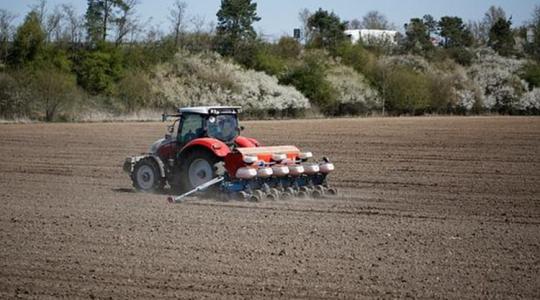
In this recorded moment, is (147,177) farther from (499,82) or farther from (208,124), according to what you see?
(499,82)

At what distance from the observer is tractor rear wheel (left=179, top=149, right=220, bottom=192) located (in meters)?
15.8

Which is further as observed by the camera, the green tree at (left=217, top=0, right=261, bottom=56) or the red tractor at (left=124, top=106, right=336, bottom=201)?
the green tree at (left=217, top=0, right=261, bottom=56)

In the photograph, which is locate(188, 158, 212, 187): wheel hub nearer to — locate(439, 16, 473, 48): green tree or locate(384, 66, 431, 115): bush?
locate(384, 66, 431, 115): bush

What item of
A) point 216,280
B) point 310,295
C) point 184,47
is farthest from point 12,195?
point 184,47

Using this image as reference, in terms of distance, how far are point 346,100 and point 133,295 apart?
55.5 m

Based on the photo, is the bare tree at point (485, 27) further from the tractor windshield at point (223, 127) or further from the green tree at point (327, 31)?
the tractor windshield at point (223, 127)

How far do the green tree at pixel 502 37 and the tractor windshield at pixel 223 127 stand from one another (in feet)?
228

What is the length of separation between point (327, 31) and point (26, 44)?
3119 cm

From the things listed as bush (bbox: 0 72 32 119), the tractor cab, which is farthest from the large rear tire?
bush (bbox: 0 72 32 119)

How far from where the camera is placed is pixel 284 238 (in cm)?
1162

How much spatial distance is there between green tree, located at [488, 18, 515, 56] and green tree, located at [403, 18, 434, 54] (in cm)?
653

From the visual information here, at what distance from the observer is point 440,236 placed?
11.8m

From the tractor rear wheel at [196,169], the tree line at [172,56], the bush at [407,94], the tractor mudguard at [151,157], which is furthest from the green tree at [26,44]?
the tractor rear wheel at [196,169]

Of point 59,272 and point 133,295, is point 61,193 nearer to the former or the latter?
point 59,272
